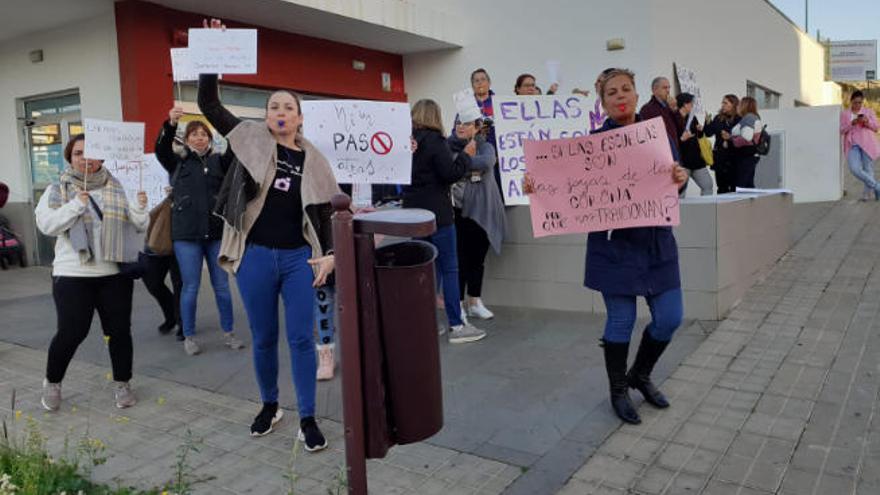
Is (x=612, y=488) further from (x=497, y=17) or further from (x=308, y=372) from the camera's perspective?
(x=497, y=17)

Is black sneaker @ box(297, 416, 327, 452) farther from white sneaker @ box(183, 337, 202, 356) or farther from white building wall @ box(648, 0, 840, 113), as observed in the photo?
white building wall @ box(648, 0, 840, 113)

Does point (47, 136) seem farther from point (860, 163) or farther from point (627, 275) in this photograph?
point (860, 163)

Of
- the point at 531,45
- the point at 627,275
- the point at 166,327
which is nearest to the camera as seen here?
the point at 627,275

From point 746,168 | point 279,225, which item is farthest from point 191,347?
point 746,168

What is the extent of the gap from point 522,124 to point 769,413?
3.42m

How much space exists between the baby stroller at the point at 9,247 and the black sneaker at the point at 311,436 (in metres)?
9.30

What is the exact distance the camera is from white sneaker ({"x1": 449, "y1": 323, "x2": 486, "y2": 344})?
5.56m

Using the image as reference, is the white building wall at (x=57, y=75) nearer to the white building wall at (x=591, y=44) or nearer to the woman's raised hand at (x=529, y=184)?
the white building wall at (x=591, y=44)

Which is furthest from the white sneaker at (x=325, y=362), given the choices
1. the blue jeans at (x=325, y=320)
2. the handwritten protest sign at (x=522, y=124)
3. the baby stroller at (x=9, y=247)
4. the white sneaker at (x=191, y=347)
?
the baby stroller at (x=9, y=247)

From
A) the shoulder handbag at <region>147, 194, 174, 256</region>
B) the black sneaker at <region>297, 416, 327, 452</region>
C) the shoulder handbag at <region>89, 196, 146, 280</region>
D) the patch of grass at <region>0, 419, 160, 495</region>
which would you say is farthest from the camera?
the shoulder handbag at <region>147, 194, 174, 256</region>

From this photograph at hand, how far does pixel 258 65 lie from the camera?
36.6 feet

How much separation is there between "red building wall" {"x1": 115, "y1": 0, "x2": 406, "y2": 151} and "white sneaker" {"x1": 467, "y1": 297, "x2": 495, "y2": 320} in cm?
538

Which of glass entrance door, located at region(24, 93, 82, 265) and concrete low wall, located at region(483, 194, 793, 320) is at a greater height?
glass entrance door, located at region(24, 93, 82, 265)

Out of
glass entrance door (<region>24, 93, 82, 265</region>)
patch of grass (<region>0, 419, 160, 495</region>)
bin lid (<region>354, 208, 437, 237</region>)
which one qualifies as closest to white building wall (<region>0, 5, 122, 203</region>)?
glass entrance door (<region>24, 93, 82, 265</region>)
